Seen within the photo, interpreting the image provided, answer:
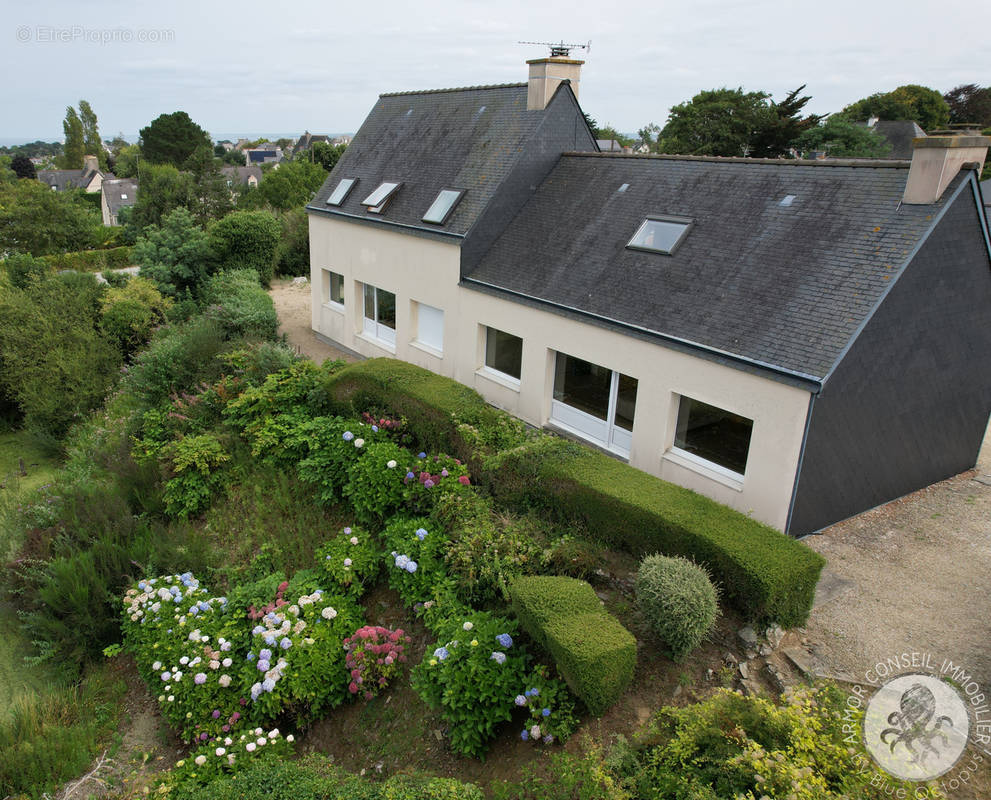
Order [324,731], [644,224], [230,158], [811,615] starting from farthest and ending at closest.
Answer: [230,158] → [644,224] → [811,615] → [324,731]

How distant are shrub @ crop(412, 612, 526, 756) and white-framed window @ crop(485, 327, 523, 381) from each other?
8114 mm

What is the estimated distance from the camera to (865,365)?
378 inches

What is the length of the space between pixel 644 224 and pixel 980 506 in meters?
7.91

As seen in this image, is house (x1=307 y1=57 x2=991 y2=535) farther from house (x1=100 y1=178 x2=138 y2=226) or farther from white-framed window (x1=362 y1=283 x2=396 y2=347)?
house (x1=100 y1=178 x2=138 y2=226)

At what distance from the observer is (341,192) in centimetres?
1995

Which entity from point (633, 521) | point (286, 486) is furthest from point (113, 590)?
point (633, 521)

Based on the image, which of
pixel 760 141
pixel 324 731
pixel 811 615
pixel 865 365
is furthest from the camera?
pixel 760 141

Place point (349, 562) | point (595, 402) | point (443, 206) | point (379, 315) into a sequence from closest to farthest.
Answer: point (349, 562) → point (595, 402) → point (443, 206) → point (379, 315)

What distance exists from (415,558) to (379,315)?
11496 mm

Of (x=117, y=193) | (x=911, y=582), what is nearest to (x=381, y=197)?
(x=911, y=582)

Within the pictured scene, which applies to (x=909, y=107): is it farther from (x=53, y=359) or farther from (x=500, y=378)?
(x=53, y=359)

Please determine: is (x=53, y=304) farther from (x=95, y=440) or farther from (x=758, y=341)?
(x=758, y=341)

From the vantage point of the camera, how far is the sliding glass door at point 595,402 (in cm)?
1225

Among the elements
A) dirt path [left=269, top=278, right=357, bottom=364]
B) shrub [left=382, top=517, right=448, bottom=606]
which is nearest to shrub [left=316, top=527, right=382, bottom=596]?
shrub [left=382, top=517, right=448, bottom=606]
